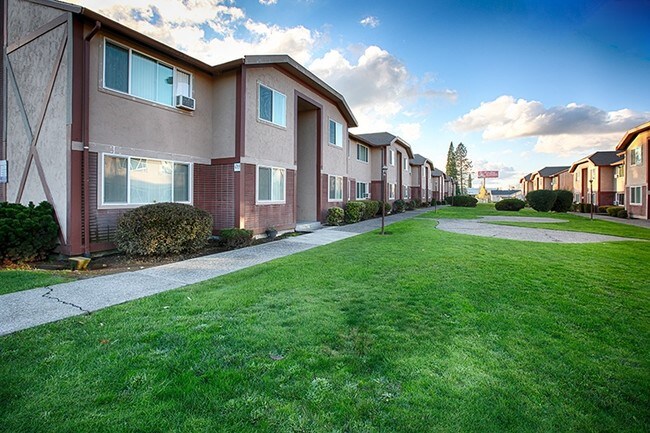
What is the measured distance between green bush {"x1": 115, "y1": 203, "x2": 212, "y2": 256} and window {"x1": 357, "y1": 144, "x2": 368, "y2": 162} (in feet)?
60.1

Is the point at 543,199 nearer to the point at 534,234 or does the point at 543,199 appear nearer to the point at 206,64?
the point at 534,234

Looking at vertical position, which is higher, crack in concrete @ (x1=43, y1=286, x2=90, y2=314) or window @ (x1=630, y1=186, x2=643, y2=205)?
window @ (x1=630, y1=186, x2=643, y2=205)

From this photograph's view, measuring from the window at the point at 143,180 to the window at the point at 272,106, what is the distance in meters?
3.80

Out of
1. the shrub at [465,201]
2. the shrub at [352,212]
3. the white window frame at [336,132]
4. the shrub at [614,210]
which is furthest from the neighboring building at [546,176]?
the white window frame at [336,132]

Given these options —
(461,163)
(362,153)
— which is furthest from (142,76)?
(461,163)

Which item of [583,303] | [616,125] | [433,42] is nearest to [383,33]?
[433,42]

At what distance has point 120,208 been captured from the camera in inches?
375

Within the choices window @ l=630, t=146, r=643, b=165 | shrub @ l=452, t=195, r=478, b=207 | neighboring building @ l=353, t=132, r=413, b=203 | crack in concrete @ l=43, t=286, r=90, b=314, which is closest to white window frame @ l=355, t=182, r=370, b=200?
neighboring building @ l=353, t=132, r=413, b=203

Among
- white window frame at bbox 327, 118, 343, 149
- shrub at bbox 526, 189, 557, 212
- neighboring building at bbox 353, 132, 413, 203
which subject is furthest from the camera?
shrub at bbox 526, 189, 557, 212

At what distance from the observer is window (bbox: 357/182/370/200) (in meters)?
26.2

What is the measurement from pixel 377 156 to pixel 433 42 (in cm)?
1411

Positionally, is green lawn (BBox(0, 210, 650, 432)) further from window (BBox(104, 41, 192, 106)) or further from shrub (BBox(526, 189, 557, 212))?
shrub (BBox(526, 189, 557, 212))

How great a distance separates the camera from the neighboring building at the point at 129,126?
→ 8.66 metres

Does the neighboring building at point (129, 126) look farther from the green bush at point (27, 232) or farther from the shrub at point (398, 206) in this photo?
the shrub at point (398, 206)
